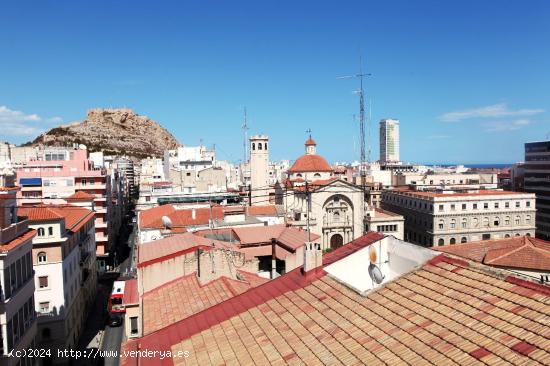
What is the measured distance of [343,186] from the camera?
61.5 metres

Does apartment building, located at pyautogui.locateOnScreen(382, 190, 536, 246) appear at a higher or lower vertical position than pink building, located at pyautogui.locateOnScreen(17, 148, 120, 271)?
lower

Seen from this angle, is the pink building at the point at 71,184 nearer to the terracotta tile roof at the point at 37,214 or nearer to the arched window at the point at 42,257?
the terracotta tile roof at the point at 37,214

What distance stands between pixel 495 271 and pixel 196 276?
45.9ft

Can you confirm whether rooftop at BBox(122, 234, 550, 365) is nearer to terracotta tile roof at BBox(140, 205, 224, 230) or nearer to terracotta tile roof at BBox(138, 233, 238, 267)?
terracotta tile roof at BBox(138, 233, 238, 267)

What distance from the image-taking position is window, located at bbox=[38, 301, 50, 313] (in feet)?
93.6

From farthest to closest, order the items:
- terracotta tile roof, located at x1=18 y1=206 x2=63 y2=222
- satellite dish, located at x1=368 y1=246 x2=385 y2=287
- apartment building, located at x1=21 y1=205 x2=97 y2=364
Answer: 1. terracotta tile roof, located at x1=18 y1=206 x2=63 y2=222
2. apartment building, located at x1=21 y1=205 x2=97 y2=364
3. satellite dish, located at x1=368 y1=246 x2=385 y2=287

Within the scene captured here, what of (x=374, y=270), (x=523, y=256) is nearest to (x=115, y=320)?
(x=374, y=270)

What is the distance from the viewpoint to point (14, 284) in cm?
1998

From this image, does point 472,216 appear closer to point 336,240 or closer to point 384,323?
point 336,240

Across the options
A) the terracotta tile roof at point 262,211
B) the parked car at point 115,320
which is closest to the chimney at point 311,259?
the parked car at point 115,320

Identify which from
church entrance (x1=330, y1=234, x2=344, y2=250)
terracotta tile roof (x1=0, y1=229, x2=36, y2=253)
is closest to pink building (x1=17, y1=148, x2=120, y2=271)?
church entrance (x1=330, y1=234, x2=344, y2=250)

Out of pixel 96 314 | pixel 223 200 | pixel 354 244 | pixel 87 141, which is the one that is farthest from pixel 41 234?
pixel 87 141

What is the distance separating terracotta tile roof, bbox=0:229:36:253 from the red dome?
53.6 meters

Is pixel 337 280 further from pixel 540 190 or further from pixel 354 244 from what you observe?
pixel 540 190
